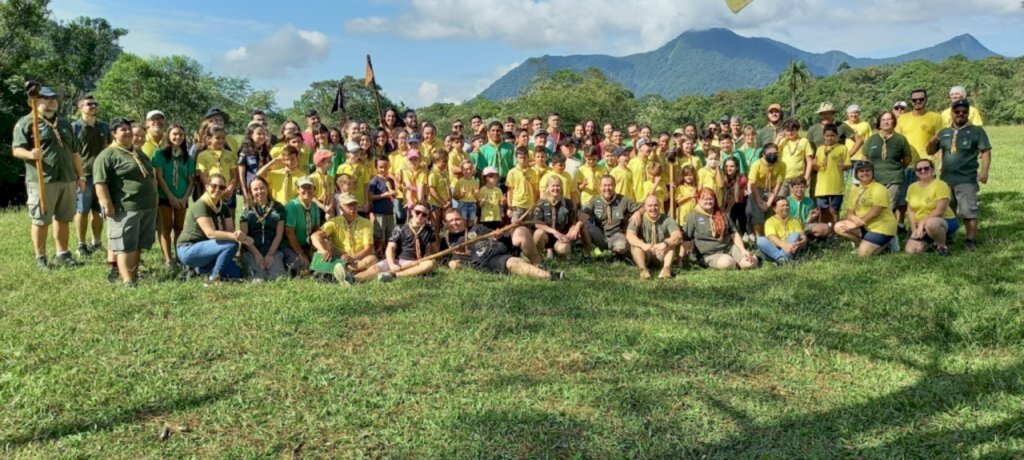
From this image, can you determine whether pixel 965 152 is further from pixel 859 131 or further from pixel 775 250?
pixel 775 250

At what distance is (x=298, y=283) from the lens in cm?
727

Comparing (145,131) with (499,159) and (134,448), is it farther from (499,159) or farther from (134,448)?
(134,448)

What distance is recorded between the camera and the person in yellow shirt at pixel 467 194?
9.10 meters

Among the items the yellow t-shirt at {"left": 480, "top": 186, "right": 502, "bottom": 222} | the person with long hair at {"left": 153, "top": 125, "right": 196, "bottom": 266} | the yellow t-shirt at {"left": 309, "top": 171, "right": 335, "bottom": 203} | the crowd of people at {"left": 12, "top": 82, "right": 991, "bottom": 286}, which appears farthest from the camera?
the yellow t-shirt at {"left": 480, "top": 186, "right": 502, "bottom": 222}

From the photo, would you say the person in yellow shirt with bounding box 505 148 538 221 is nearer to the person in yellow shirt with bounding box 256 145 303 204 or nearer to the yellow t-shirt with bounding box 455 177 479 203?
the yellow t-shirt with bounding box 455 177 479 203

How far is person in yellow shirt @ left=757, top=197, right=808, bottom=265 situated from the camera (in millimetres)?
8523

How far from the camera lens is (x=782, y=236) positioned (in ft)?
28.7

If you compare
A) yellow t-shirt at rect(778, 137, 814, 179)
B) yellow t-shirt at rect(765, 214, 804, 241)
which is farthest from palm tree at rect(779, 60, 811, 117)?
yellow t-shirt at rect(765, 214, 804, 241)

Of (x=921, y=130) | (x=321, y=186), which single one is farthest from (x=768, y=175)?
(x=321, y=186)

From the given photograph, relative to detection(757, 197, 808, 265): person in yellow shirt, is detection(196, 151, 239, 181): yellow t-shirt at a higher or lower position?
higher

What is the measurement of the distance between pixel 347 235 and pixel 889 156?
7.30 meters

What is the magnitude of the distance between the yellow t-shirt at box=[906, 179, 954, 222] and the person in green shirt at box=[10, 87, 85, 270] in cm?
1054

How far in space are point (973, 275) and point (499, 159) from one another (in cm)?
618

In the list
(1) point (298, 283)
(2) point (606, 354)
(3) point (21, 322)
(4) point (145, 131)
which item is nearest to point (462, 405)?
(2) point (606, 354)
